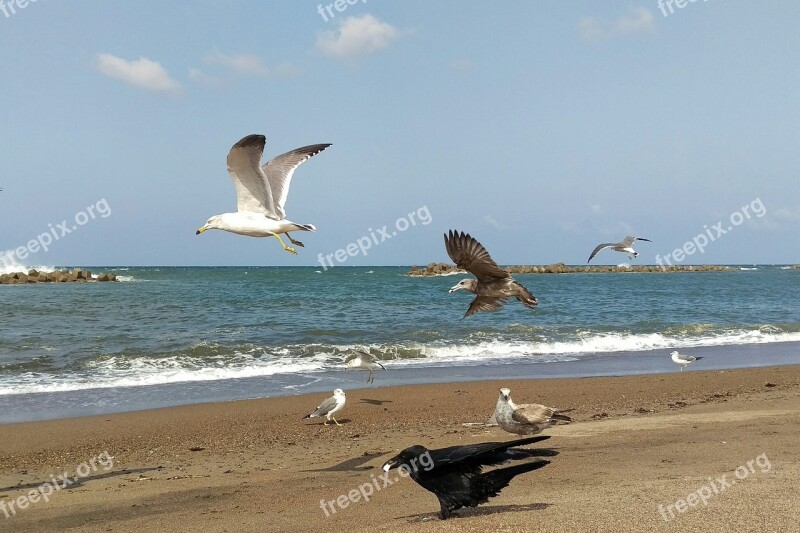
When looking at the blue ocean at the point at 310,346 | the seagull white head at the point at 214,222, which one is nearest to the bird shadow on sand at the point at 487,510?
the seagull white head at the point at 214,222

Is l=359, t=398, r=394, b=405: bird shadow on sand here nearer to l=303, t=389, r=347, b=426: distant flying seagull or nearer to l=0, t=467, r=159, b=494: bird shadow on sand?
l=303, t=389, r=347, b=426: distant flying seagull

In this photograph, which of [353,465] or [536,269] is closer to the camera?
[353,465]

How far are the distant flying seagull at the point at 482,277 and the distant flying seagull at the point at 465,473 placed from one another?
333cm

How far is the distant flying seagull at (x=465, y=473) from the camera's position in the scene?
4418mm

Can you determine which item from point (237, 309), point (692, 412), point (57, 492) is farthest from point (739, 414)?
point (237, 309)

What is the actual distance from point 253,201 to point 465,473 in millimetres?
4405

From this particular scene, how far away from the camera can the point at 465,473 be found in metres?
4.54

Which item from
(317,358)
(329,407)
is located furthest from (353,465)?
(317,358)

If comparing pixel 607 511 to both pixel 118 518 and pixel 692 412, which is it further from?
pixel 692 412

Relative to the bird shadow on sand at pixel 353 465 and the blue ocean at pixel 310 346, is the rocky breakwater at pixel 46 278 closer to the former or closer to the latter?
the blue ocean at pixel 310 346

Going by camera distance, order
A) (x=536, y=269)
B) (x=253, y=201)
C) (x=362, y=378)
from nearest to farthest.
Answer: (x=253, y=201)
(x=362, y=378)
(x=536, y=269)

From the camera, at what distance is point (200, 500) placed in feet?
20.3

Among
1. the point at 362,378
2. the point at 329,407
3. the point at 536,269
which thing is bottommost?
the point at 536,269

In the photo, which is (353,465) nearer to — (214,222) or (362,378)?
(214,222)
